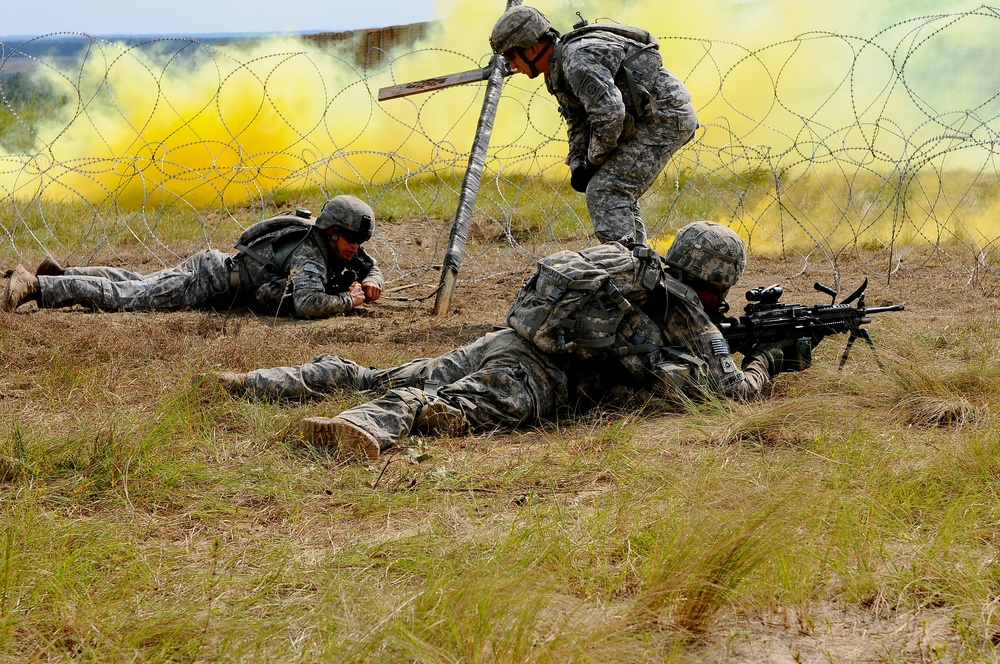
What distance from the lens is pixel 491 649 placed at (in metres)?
2.31

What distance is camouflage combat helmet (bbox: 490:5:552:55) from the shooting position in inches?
235

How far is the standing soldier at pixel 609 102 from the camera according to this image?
5953 millimetres

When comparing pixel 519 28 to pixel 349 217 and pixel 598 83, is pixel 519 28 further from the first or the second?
pixel 349 217

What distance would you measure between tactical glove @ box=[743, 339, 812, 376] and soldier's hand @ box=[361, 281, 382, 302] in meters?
3.16

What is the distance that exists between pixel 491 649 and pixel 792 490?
120 centimetres

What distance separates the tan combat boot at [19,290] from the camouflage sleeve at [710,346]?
13.7 ft

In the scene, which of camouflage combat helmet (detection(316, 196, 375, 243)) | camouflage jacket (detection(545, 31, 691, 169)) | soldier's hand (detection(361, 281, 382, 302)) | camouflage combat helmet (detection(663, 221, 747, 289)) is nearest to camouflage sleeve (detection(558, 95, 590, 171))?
camouflage jacket (detection(545, 31, 691, 169))

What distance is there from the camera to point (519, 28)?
598 centimetres

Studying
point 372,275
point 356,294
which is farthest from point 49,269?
point 372,275

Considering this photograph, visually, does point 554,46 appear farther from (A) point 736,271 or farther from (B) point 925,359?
(B) point 925,359

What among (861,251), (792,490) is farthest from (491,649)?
(861,251)

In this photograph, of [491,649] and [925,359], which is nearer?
[491,649]

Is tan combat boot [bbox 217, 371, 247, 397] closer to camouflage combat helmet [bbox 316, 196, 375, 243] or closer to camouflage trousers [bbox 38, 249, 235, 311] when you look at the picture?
camouflage combat helmet [bbox 316, 196, 375, 243]

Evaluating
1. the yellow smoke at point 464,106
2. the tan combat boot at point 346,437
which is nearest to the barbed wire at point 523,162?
the yellow smoke at point 464,106
